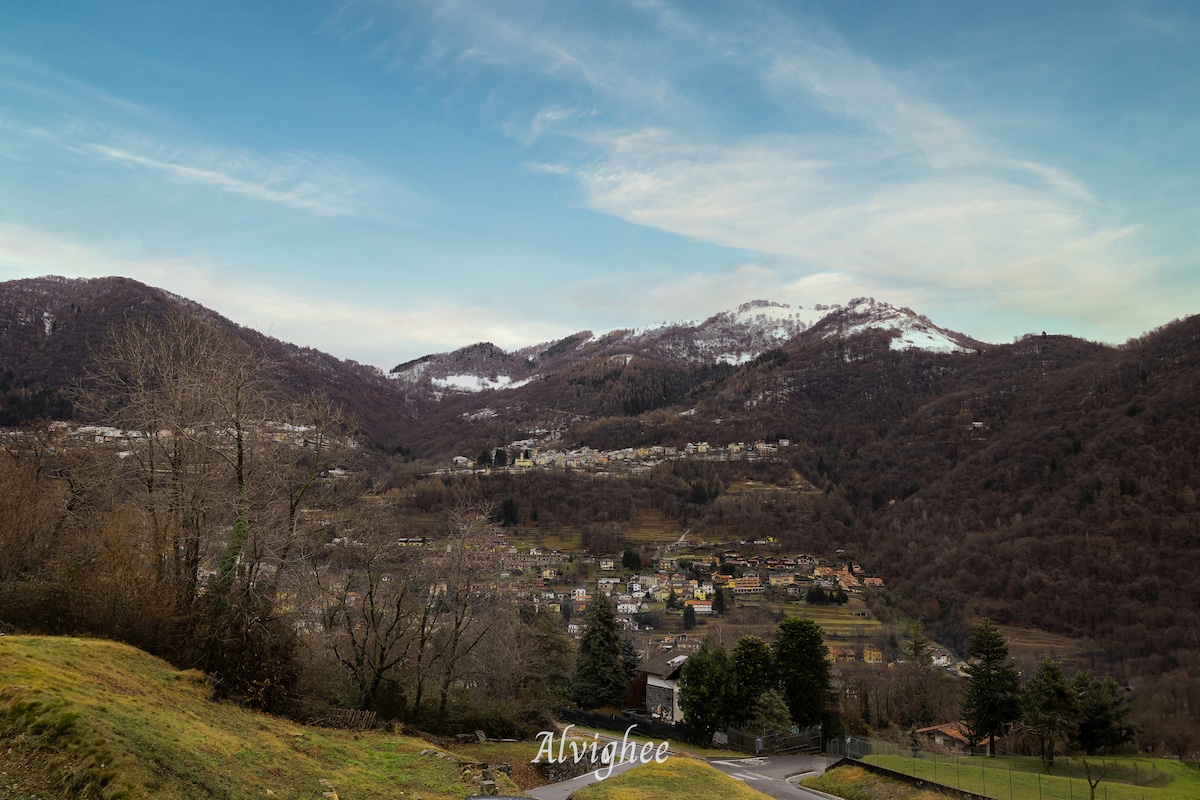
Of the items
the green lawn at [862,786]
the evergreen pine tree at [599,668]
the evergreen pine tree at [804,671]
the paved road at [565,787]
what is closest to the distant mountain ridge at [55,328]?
the evergreen pine tree at [599,668]

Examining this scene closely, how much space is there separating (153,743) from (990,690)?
38288mm

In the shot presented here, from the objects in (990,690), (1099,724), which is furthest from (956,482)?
(990,690)

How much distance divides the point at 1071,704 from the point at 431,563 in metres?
29.2

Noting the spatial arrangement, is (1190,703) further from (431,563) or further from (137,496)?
(137,496)

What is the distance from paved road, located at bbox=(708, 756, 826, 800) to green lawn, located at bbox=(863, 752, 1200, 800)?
3.28 m

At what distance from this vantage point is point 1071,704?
101ft

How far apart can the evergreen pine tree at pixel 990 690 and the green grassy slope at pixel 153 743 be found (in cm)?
3000

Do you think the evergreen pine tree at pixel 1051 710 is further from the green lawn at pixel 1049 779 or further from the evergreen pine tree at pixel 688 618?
the evergreen pine tree at pixel 688 618

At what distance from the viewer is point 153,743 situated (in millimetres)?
A: 9000

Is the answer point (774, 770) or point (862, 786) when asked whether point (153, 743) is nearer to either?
point (862, 786)

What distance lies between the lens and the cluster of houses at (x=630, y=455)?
150750 mm

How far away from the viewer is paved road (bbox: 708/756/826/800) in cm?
2227

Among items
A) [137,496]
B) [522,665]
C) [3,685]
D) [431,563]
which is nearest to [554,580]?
[522,665]

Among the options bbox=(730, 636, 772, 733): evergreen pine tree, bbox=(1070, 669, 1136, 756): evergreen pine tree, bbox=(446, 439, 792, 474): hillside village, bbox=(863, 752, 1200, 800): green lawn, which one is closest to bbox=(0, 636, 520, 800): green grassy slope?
bbox=(863, 752, 1200, 800): green lawn
